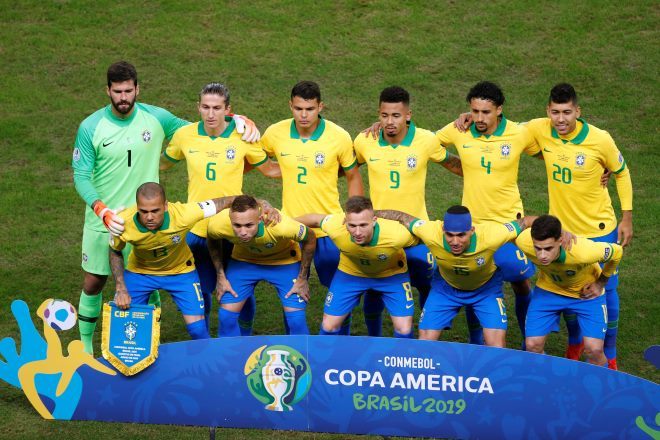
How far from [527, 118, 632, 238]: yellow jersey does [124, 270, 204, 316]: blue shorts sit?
3.38m

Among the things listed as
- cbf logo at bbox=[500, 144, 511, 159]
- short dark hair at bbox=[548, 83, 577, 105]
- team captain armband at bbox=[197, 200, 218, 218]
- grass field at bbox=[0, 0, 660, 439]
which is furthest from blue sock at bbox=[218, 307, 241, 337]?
grass field at bbox=[0, 0, 660, 439]

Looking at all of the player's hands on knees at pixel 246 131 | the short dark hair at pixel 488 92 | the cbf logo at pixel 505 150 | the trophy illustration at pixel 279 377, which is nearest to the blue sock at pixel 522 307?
the cbf logo at pixel 505 150

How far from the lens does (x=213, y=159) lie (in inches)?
474

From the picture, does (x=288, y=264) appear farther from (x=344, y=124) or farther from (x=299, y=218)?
(x=344, y=124)

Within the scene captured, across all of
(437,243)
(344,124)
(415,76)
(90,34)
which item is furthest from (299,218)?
(90,34)

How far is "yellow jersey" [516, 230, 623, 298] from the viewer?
11133 millimetres

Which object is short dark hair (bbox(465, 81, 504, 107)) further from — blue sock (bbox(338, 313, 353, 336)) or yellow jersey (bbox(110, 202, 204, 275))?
yellow jersey (bbox(110, 202, 204, 275))


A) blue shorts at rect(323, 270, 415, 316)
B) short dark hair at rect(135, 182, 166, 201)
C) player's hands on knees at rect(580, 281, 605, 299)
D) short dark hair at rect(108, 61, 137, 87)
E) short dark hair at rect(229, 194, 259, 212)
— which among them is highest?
short dark hair at rect(108, 61, 137, 87)

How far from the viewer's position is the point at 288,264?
12.0m

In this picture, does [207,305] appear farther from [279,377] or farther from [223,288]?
[279,377]

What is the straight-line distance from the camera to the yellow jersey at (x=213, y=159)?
1204cm

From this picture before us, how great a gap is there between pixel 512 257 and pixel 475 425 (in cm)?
183

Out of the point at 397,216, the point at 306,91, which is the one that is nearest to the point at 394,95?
the point at 306,91

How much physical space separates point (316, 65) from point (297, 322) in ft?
23.0
